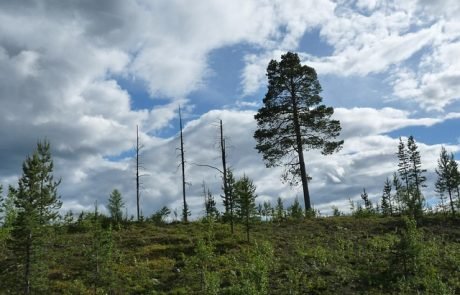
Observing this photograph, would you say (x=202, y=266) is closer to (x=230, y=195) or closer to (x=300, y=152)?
(x=230, y=195)

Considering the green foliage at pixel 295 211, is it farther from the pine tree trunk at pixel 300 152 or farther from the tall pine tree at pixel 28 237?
the tall pine tree at pixel 28 237

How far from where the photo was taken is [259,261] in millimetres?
20094

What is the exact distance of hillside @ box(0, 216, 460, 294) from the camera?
20.4 meters

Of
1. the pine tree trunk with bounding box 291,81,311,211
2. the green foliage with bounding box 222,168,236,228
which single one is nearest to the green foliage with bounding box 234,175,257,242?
the green foliage with bounding box 222,168,236,228

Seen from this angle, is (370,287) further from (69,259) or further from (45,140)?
(45,140)

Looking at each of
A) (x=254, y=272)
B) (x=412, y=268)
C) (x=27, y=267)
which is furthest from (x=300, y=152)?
(x=27, y=267)

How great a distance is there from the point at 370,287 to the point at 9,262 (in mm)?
17693

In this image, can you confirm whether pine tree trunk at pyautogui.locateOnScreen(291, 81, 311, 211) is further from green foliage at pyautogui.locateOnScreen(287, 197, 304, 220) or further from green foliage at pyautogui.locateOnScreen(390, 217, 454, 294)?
green foliage at pyautogui.locateOnScreen(390, 217, 454, 294)

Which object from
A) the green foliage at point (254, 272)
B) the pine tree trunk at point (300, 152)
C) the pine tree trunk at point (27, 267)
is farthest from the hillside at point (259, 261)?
the pine tree trunk at point (300, 152)

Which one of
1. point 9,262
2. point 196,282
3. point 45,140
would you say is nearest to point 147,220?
point 45,140

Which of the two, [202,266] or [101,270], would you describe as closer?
[101,270]

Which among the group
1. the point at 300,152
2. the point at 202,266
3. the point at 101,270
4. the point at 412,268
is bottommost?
the point at 412,268

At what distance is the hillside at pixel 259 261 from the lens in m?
20.4

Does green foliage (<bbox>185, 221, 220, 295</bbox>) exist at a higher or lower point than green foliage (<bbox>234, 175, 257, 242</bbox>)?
lower
